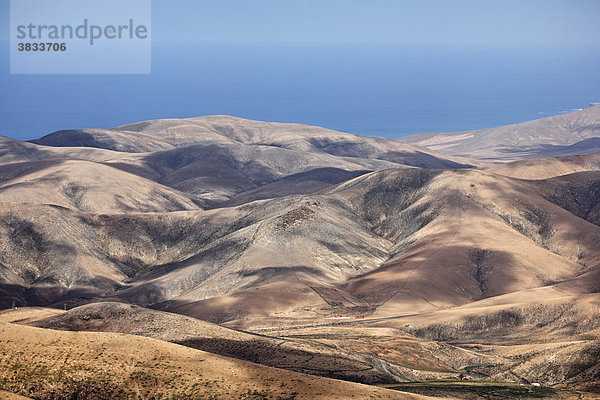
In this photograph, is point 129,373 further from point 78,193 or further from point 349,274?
point 78,193

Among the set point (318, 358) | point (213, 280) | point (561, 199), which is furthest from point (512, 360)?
point (561, 199)

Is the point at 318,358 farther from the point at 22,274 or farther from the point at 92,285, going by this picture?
the point at 22,274

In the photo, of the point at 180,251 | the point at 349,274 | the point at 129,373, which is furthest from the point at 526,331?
the point at 180,251

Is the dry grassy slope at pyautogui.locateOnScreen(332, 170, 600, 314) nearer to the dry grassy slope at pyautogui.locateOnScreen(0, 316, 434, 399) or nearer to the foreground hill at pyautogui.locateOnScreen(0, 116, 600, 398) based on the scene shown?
the foreground hill at pyautogui.locateOnScreen(0, 116, 600, 398)

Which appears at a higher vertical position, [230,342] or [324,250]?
[230,342]

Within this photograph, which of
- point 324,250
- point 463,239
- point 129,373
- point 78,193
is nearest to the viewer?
point 129,373

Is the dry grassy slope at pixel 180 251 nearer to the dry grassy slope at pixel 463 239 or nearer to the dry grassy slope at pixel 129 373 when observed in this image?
the dry grassy slope at pixel 463 239

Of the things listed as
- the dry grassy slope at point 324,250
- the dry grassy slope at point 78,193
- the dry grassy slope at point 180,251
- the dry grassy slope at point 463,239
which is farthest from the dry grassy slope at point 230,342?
the dry grassy slope at point 78,193

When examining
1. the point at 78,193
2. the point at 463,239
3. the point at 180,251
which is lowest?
the point at 180,251

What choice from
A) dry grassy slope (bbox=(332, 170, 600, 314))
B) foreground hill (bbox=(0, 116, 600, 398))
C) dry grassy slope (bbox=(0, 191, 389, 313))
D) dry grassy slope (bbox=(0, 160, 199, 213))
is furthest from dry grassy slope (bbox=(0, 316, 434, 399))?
dry grassy slope (bbox=(0, 160, 199, 213))
